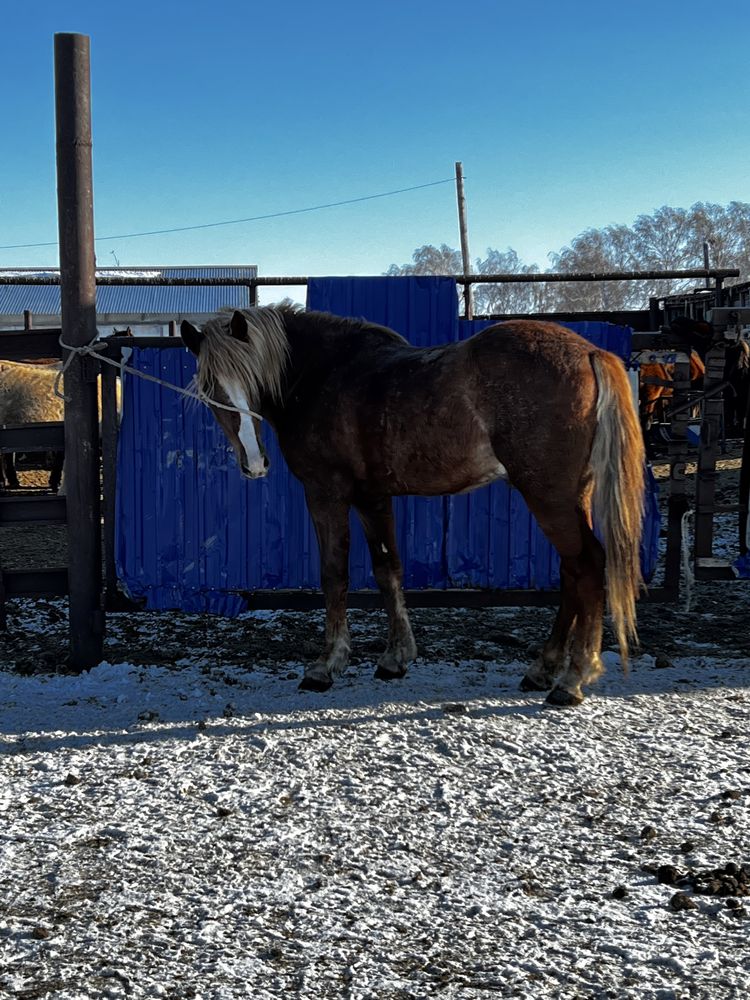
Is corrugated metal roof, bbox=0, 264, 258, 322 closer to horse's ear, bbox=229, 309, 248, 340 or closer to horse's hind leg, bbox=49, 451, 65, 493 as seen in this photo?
horse's hind leg, bbox=49, 451, 65, 493

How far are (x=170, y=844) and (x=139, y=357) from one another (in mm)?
3513

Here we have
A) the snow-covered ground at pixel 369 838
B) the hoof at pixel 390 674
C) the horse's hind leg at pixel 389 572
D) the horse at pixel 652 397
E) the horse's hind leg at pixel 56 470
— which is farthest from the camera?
the horse at pixel 652 397

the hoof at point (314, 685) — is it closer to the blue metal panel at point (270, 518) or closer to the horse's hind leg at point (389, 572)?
the horse's hind leg at point (389, 572)

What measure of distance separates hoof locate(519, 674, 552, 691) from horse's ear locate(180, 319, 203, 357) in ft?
7.66

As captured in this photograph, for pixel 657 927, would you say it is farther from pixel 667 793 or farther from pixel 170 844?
pixel 170 844

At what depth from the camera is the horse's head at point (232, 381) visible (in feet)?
14.3

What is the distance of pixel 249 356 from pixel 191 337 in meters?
0.30

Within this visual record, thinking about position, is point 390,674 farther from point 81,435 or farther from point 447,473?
point 81,435

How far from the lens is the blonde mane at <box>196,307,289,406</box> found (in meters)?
4.36

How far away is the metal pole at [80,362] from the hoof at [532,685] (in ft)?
7.67

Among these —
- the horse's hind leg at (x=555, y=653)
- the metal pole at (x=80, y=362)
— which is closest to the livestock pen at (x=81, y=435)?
the metal pole at (x=80, y=362)

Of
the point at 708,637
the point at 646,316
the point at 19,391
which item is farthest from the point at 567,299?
the point at 708,637

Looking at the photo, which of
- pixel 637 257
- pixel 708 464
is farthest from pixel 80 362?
pixel 637 257

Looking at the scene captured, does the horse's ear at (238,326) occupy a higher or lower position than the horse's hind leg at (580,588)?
higher
